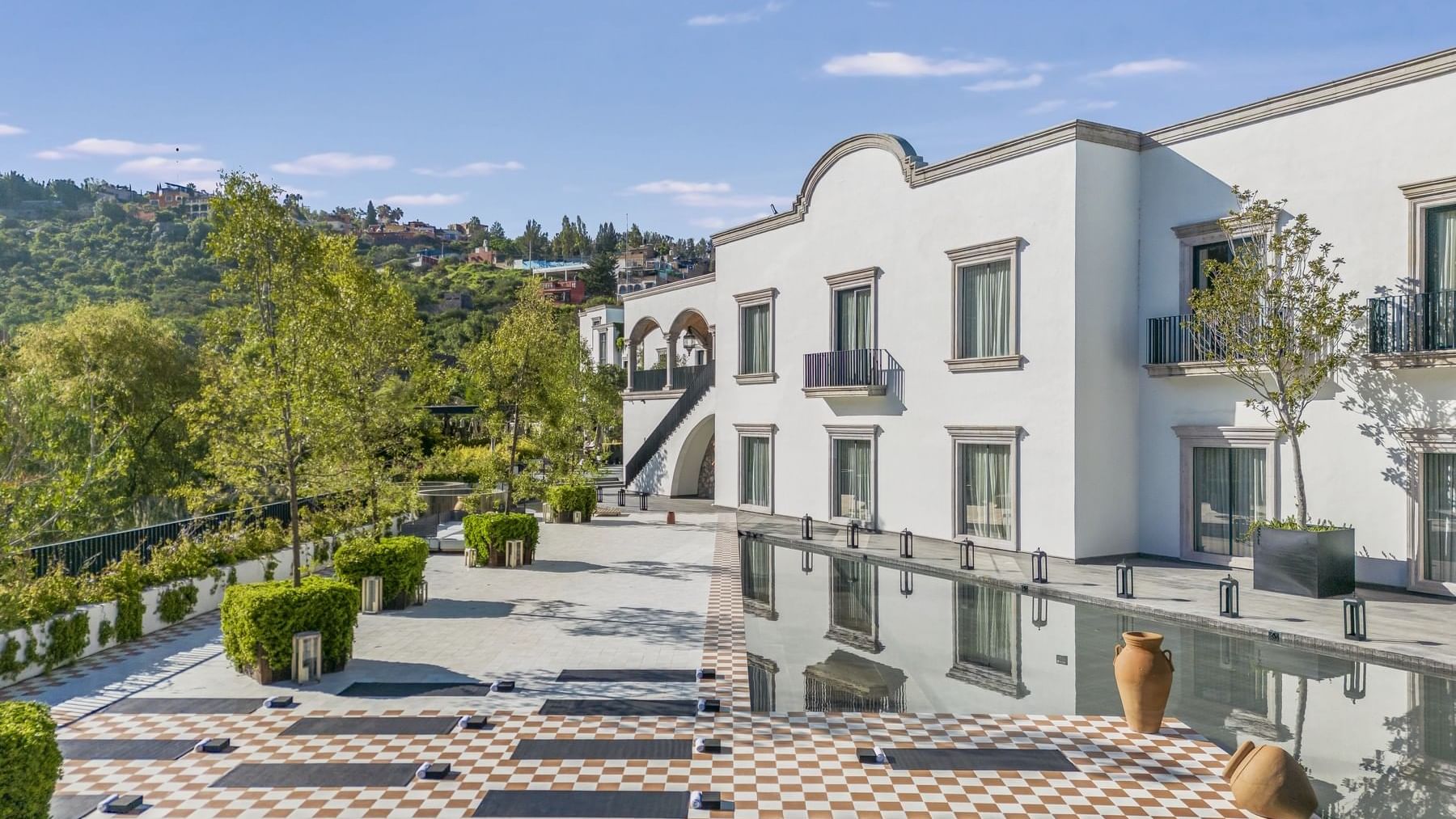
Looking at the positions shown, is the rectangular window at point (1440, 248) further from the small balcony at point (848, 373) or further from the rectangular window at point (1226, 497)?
the small balcony at point (848, 373)

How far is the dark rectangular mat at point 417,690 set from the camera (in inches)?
372

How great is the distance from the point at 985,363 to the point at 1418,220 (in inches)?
287

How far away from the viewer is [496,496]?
89.9 ft

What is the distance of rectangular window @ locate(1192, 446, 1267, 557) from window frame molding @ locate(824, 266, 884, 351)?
742cm

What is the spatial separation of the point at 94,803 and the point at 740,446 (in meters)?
20.9

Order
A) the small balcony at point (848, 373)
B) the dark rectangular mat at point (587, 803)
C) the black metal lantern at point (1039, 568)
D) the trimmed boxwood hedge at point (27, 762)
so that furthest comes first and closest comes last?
1. the small balcony at point (848, 373)
2. the black metal lantern at point (1039, 568)
3. the dark rectangular mat at point (587, 803)
4. the trimmed boxwood hedge at point (27, 762)

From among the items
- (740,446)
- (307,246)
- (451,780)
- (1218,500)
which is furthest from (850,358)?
(451,780)

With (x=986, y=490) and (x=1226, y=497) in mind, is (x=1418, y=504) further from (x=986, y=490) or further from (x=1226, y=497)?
(x=986, y=490)

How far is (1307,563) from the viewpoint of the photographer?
14.2 m

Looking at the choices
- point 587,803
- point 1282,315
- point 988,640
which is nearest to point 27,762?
point 587,803

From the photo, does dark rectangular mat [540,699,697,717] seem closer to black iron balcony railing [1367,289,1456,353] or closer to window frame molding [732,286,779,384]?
black iron balcony railing [1367,289,1456,353]

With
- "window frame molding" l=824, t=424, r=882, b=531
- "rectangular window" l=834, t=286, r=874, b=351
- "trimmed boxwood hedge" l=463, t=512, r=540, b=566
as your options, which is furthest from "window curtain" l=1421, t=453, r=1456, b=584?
"trimmed boxwood hedge" l=463, t=512, r=540, b=566

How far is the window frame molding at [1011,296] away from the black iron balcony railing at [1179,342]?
7.58ft

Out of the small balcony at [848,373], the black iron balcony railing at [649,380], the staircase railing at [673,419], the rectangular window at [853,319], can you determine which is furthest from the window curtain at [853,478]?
the black iron balcony railing at [649,380]
